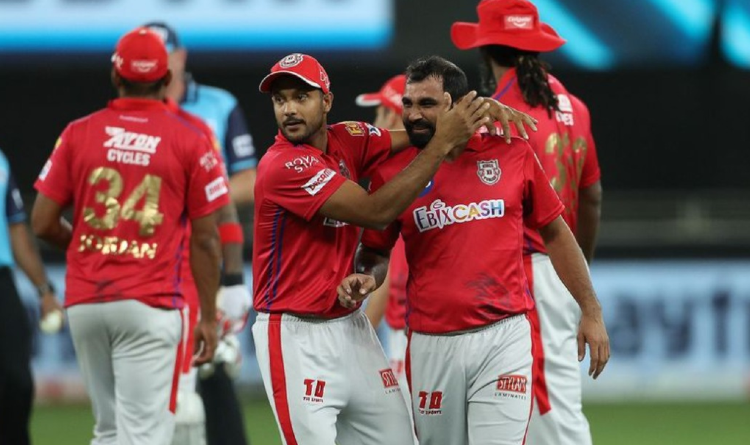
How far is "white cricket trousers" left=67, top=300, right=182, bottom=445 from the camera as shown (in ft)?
20.1

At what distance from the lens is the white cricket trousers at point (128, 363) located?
6.12m

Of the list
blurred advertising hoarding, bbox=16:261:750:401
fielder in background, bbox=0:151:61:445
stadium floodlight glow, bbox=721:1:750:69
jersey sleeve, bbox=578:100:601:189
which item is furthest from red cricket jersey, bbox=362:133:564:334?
stadium floodlight glow, bbox=721:1:750:69

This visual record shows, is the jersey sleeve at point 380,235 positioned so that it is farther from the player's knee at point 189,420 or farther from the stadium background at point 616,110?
the stadium background at point 616,110

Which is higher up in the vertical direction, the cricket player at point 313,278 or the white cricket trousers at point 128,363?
the cricket player at point 313,278

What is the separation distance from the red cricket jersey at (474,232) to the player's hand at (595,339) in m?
0.25

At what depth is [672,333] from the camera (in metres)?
11.5

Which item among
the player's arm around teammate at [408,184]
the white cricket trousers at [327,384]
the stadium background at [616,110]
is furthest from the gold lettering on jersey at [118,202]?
the stadium background at [616,110]

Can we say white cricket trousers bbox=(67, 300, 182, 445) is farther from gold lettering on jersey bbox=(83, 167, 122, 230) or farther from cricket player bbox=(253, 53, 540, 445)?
cricket player bbox=(253, 53, 540, 445)

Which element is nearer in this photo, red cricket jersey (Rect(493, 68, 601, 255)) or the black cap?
red cricket jersey (Rect(493, 68, 601, 255))

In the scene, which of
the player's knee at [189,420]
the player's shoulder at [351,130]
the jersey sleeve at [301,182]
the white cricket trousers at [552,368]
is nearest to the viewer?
the jersey sleeve at [301,182]

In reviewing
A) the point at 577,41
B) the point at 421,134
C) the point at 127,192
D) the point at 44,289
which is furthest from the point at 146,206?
the point at 577,41

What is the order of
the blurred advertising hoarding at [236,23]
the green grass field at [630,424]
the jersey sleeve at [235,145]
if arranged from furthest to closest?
the blurred advertising hoarding at [236,23]
the green grass field at [630,424]
the jersey sleeve at [235,145]

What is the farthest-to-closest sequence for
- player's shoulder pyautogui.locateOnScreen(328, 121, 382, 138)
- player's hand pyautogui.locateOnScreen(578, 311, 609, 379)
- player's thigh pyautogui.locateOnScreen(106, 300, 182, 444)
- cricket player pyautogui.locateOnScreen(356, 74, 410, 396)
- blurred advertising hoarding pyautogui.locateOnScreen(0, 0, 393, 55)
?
blurred advertising hoarding pyautogui.locateOnScreen(0, 0, 393, 55) → cricket player pyautogui.locateOnScreen(356, 74, 410, 396) → player's thigh pyautogui.locateOnScreen(106, 300, 182, 444) → player's shoulder pyautogui.locateOnScreen(328, 121, 382, 138) → player's hand pyautogui.locateOnScreen(578, 311, 609, 379)

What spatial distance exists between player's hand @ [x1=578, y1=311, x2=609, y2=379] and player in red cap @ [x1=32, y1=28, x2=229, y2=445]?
6.13 feet
